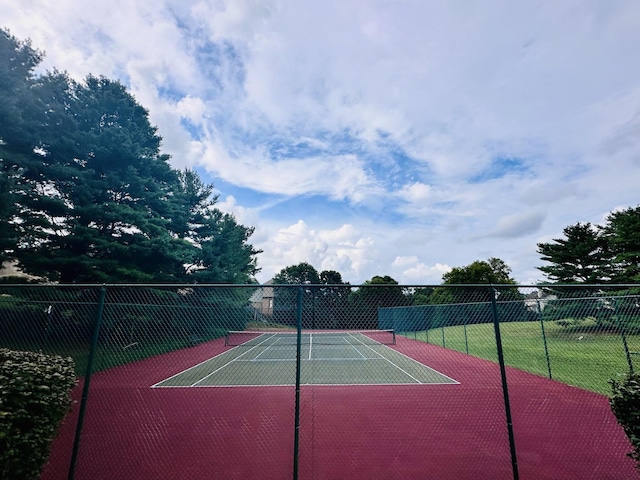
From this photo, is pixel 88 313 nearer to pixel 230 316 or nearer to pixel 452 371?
pixel 230 316

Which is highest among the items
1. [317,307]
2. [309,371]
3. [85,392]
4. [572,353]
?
[317,307]

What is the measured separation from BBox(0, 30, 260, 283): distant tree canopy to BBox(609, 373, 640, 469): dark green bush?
53.8 ft

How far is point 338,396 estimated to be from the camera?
7.65 m

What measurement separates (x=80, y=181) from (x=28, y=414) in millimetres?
14746

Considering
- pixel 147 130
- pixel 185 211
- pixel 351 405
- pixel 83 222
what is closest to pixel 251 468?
pixel 351 405

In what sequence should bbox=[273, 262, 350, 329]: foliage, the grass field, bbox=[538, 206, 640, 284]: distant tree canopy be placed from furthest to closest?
bbox=[538, 206, 640, 284]: distant tree canopy, the grass field, bbox=[273, 262, 350, 329]: foliage

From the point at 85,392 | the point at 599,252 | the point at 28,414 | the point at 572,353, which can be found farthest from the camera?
the point at 599,252

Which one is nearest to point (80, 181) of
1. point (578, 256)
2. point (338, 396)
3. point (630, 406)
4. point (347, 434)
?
point (338, 396)

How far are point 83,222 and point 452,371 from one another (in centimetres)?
1779

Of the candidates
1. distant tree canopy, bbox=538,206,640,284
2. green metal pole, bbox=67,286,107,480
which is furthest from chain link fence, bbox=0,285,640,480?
distant tree canopy, bbox=538,206,640,284

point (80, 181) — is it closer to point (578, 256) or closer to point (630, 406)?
point (630, 406)

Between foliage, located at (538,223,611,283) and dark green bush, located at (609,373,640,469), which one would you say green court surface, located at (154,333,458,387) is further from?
foliage, located at (538,223,611,283)

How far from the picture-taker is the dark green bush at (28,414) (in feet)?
9.18

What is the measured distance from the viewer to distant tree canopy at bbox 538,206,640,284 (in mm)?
18172
